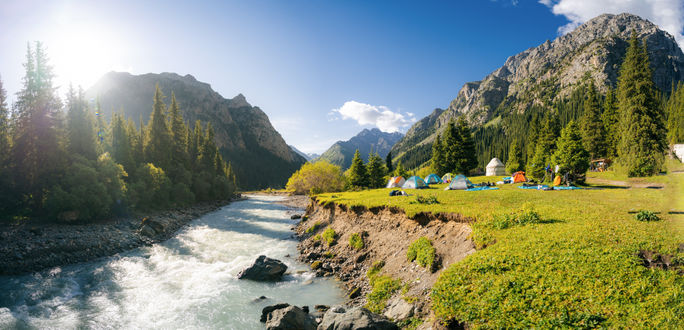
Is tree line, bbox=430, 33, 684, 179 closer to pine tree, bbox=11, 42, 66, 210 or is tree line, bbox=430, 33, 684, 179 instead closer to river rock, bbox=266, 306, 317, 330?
river rock, bbox=266, 306, 317, 330

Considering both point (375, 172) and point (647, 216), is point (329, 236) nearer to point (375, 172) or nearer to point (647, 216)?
point (647, 216)

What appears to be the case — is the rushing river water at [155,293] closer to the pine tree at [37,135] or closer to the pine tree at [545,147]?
the pine tree at [37,135]

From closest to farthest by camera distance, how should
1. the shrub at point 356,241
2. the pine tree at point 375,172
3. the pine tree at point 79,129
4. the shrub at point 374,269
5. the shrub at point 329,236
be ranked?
the shrub at point 374,269 < the shrub at point 356,241 < the shrub at point 329,236 < the pine tree at point 79,129 < the pine tree at point 375,172

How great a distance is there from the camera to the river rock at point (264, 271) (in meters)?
16.3

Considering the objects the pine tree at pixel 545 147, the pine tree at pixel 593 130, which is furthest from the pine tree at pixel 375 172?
the pine tree at pixel 593 130

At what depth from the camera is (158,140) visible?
159ft

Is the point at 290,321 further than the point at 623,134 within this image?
Yes

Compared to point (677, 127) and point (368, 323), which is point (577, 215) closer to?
point (368, 323)

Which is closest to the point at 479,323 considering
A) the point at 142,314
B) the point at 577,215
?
the point at 577,215

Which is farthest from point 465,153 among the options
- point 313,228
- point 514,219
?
point 514,219

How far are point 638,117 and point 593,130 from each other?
58972mm

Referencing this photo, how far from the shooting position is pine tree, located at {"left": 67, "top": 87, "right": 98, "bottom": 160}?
1140 inches

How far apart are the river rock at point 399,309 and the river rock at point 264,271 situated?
27.4 feet

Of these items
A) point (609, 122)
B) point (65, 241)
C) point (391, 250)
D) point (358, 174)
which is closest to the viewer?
point (391, 250)
